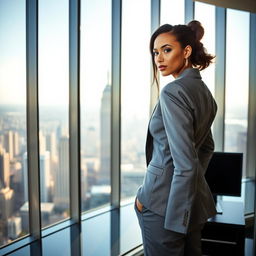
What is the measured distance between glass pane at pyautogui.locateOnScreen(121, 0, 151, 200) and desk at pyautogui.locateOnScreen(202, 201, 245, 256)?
3.23 feet

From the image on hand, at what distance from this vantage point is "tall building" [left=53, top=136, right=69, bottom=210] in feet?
7.57

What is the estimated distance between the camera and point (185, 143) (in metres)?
1.01

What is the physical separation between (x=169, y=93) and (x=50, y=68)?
138 cm

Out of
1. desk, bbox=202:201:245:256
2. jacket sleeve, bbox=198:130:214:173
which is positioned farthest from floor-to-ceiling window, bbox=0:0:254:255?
jacket sleeve, bbox=198:130:214:173

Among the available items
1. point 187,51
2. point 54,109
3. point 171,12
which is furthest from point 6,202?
point 171,12

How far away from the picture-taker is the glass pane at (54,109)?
7.01ft

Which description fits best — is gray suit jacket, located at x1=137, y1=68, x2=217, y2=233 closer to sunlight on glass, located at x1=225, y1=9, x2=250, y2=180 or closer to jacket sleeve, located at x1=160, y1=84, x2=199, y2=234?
jacket sleeve, located at x1=160, y1=84, x2=199, y2=234

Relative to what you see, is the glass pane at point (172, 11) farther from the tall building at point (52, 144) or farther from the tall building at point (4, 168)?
the tall building at point (4, 168)

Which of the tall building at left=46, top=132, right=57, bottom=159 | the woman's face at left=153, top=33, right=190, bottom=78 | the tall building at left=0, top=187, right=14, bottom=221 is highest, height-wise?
the woman's face at left=153, top=33, right=190, bottom=78

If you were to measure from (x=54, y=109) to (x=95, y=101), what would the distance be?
1.57 feet

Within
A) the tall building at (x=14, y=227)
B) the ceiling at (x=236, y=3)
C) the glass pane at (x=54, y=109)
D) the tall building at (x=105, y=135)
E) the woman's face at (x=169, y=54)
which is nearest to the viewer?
the woman's face at (x=169, y=54)

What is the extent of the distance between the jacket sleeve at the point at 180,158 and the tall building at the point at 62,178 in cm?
142

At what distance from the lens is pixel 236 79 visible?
3.33 meters

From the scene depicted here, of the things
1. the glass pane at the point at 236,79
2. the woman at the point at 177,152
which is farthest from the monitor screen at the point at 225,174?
the woman at the point at 177,152
